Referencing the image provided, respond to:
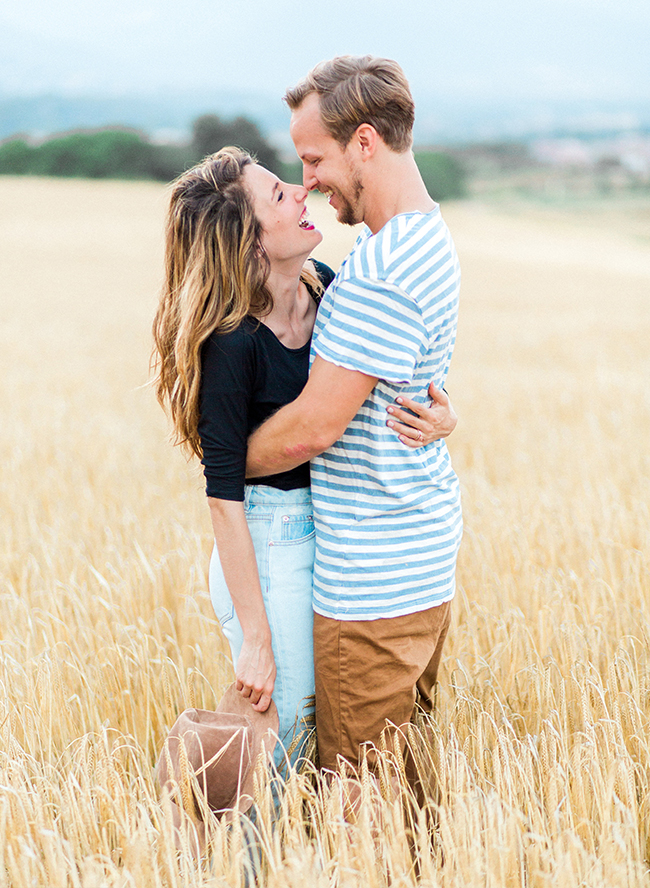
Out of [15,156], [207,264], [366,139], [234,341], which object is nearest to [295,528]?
[234,341]

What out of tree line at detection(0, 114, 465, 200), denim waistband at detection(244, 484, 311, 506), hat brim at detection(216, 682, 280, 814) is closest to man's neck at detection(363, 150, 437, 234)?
denim waistband at detection(244, 484, 311, 506)

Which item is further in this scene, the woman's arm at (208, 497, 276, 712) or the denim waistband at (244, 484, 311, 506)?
the denim waistband at (244, 484, 311, 506)

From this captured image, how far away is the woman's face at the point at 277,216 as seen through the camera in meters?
1.87

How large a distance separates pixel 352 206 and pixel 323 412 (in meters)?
0.52

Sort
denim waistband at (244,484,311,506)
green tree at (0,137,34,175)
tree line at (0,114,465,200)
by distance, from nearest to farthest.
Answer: denim waistband at (244,484,311,506) < green tree at (0,137,34,175) < tree line at (0,114,465,200)

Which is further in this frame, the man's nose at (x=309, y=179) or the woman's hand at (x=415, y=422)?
the man's nose at (x=309, y=179)

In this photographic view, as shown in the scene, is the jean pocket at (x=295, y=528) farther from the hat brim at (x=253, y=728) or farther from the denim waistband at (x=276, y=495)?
the hat brim at (x=253, y=728)

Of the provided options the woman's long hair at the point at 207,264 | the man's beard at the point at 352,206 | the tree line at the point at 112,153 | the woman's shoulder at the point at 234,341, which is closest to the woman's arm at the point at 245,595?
the woman's long hair at the point at 207,264

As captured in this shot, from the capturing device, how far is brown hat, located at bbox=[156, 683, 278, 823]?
1.85 m

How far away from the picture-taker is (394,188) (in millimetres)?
1821

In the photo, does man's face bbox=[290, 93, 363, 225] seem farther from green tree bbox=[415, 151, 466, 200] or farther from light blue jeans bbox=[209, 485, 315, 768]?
green tree bbox=[415, 151, 466, 200]

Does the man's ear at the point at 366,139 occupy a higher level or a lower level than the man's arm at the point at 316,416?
higher

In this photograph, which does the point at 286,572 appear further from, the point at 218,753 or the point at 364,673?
the point at 218,753

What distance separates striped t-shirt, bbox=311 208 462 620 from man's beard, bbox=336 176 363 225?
0.22 ft
